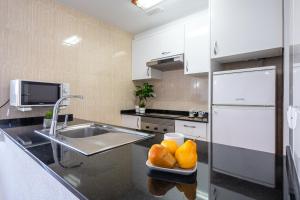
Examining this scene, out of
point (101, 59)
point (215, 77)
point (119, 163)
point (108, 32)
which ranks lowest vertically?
point (119, 163)

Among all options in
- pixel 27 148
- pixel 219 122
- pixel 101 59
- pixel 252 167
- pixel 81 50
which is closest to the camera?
pixel 252 167

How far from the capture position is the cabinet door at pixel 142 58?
9.47 feet

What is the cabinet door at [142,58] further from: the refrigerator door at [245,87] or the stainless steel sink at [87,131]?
the stainless steel sink at [87,131]

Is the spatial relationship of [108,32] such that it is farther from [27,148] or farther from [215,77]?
[27,148]

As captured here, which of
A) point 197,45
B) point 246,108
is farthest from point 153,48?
point 246,108

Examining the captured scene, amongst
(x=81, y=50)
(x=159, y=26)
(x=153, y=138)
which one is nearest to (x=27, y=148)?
(x=153, y=138)

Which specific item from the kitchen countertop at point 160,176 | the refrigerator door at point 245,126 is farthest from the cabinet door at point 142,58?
the kitchen countertop at point 160,176

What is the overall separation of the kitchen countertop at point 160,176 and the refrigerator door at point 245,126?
0.87m

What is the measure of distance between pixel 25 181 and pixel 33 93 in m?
0.98

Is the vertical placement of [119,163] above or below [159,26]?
below

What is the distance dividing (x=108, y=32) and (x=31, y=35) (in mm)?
1147

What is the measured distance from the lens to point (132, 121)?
9.43 feet

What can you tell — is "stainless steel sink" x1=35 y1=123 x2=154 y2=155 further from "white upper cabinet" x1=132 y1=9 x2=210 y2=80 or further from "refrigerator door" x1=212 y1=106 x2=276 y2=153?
"white upper cabinet" x1=132 y1=9 x2=210 y2=80

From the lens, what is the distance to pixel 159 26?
2.79 m
